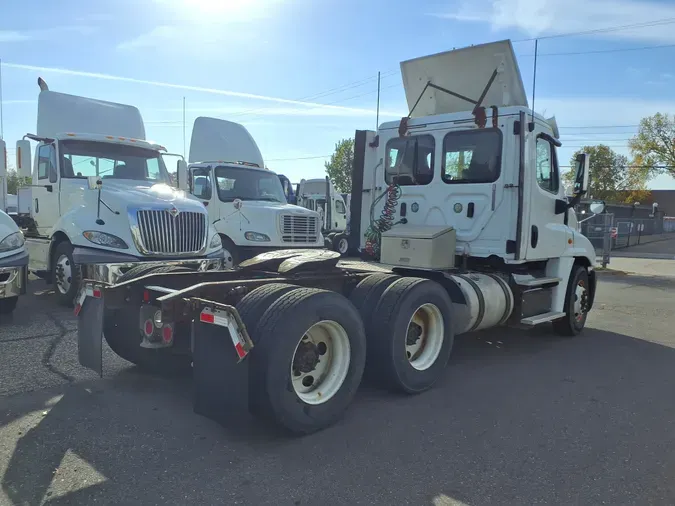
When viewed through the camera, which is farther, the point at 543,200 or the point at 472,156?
the point at 543,200

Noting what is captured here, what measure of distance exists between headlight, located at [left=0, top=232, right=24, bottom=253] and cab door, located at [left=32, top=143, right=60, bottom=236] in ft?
6.73

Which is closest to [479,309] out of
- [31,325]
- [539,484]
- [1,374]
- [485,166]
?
[485,166]

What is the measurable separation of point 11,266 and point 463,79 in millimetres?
6409

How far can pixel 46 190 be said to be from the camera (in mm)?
9555

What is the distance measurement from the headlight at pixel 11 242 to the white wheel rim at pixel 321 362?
16.9 feet

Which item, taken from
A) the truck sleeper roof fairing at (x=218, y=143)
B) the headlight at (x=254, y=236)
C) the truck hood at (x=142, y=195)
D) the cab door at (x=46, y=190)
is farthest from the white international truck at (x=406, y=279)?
the truck sleeper roof fairing at (x=218, y=143)

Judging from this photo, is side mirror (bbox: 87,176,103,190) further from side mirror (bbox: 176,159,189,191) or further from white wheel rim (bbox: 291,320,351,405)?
white wheel rim (bbox: 291,320,351,405)

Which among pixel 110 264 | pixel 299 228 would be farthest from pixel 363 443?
pixel 299 228

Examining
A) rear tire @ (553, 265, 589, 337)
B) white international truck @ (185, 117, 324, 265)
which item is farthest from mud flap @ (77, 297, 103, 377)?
white international truck @ (185, 117, 324, 265)

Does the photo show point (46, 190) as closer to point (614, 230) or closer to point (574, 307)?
point (574, 307)

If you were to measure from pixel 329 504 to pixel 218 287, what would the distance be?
181cm

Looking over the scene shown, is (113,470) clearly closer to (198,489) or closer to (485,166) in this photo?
(198,489)

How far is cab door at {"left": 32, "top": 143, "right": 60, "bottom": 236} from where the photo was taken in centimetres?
934

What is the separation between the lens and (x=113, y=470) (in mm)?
3342
